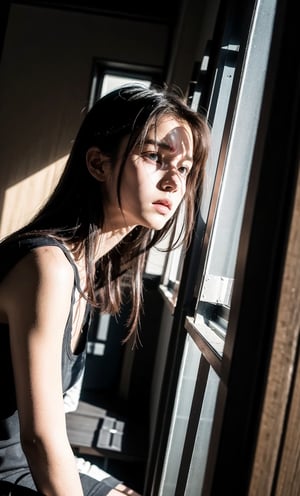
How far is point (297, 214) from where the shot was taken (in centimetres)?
53

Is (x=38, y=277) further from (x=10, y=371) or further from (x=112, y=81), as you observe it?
(x=112, y=81)

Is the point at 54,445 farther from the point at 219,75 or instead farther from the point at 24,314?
the point at 219,75

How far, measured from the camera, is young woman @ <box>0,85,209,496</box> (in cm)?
85

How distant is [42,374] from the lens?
84 cm

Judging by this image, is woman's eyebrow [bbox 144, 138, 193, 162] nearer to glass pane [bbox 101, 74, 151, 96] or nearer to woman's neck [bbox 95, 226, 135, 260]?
woman's neck [bbox 95, 226, 135, 260]

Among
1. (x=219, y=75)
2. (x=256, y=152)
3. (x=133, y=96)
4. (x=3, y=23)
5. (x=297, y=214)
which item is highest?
(x=3, y=23)

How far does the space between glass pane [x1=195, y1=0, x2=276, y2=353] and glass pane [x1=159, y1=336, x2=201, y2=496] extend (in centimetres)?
22

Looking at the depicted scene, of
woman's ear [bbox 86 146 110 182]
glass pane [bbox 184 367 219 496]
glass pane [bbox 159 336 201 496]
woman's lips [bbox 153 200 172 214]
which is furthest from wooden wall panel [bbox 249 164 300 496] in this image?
glass pane [bbox 159 336 201 496]

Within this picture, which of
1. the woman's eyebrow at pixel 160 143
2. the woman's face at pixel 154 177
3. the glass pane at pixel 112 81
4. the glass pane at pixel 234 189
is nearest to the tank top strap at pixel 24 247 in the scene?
the woman's face at pixel 154 177

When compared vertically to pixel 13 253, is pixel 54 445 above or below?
below

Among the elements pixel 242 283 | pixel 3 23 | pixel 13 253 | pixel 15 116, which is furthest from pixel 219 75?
pixel 15 116

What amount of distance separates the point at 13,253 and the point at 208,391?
56 cm

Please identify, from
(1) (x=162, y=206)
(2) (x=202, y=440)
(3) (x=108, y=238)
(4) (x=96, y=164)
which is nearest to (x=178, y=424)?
(2) (x=202, y=440)

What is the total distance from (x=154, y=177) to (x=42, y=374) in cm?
54
